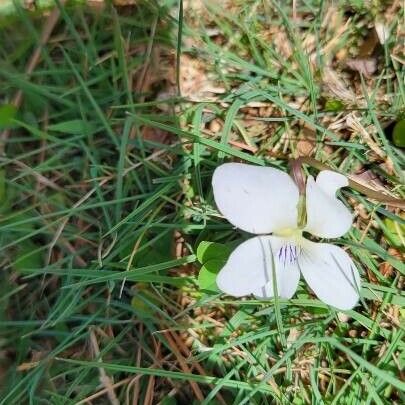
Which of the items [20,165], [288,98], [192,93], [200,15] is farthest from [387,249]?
[20,165]

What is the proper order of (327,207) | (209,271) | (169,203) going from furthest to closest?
(169,203) → (209,271) → (327,207)

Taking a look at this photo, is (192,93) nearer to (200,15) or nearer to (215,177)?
(200,15)

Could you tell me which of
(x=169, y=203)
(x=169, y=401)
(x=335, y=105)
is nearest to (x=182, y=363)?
(x=169, y=401)

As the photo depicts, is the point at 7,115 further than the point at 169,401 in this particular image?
Yes

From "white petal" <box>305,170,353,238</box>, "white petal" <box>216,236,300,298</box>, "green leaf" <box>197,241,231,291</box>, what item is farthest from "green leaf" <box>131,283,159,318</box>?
"white petal" <box>305,170,353,238</box>

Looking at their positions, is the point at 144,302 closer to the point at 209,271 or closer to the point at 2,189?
the point at 209,271

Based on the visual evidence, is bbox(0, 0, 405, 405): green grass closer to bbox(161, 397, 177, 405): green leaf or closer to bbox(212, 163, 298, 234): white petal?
bbox(161, 397, 177, 405): green leaf

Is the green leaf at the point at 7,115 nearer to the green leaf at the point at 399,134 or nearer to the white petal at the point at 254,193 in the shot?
the white petal at the point at 254,193

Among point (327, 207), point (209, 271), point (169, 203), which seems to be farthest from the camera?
point (169, 203)
